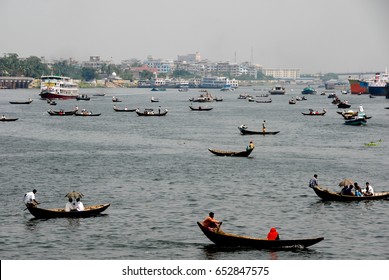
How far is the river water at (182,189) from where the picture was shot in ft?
146

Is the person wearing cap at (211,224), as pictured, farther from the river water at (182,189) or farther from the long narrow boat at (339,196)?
the long narrow boat at (339,196)

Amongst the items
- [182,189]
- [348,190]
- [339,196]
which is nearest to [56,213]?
[182,189]

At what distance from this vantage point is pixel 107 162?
272ft

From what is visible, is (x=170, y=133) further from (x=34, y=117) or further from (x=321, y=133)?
(x=34, y=117)

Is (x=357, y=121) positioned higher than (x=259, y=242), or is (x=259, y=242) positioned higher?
(x=357, y=121)

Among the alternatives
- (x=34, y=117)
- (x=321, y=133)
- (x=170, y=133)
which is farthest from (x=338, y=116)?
(x=34, y=117)

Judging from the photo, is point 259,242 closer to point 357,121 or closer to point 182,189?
point 182,189

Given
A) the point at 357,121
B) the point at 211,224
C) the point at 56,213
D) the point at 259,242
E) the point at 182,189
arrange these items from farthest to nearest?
the point at 357,121 → the point at 182,189 → the point at 56,213 → the point at 211,224 → the point at 259,242

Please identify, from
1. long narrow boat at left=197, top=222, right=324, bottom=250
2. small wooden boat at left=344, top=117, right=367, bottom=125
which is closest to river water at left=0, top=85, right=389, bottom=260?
long narrow boat at left=197, top=222, right=324, bottom=250

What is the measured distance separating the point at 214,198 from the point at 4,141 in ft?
185

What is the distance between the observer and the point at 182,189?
64812mm

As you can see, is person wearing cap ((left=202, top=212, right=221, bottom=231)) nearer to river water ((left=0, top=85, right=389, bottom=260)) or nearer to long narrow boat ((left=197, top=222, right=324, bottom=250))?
long narrow boat ((left=197, top=222, right=324, bottom=250))

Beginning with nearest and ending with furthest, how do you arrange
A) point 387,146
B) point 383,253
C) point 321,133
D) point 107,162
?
point 383,253 < point 107,162 < point 387,146 < point 321,133

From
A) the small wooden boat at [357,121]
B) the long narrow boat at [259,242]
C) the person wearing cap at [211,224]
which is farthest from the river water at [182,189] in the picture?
the small wooden boat at [357,121]
